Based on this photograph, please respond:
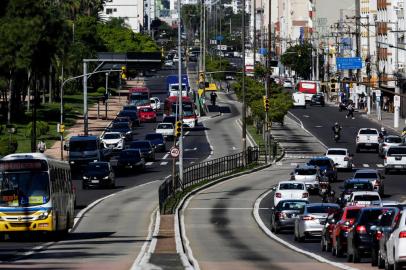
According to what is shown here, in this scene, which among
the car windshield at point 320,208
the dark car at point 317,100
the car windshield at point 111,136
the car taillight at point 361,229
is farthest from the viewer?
the dark car at point 317,100

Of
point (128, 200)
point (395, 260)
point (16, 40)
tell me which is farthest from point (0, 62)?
point (395, 260)

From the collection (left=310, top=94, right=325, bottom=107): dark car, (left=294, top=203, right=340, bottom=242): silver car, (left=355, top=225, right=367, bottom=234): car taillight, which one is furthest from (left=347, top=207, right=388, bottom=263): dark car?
(left=310, top=94, right=325, bottom=107): dark car

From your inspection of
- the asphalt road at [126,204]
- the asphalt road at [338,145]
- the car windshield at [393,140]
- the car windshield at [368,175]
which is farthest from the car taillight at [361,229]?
the car windshield at [393,140]

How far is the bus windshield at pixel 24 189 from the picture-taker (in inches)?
1747

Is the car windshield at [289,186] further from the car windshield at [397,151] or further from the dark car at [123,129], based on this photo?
the dark car at [123,129]

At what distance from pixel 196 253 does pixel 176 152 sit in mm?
29921

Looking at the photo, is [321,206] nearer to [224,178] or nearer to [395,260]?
[395,260]

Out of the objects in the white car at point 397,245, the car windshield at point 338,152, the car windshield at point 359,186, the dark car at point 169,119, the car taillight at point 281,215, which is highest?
the white car at point 397,245

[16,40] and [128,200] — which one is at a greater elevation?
[16,40]

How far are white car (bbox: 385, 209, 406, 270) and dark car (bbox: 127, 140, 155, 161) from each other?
2622 inches

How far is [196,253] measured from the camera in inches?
1623

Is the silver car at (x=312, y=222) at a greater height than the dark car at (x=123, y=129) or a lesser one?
greater

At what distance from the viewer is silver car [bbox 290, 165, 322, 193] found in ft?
241

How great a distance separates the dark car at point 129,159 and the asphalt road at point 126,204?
613mm
